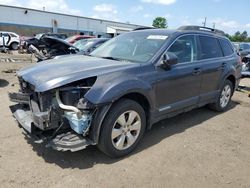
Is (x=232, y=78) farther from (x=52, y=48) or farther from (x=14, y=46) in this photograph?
(x=14, y=46)

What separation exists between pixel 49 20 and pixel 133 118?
1883 inches

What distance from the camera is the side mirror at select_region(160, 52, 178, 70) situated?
4.10 m

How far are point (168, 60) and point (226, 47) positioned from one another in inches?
106

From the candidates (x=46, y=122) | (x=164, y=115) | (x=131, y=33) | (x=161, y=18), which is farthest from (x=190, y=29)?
(x=161, y=18)

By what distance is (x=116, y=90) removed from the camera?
3.50 metres

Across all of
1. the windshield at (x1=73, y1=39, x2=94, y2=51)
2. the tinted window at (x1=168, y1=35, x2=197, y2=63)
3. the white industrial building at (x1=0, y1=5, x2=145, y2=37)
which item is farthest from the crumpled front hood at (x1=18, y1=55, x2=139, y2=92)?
the white industrial building at (x1=0, y1=5, x2=145, y2=37)

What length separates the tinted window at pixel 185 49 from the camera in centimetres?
455

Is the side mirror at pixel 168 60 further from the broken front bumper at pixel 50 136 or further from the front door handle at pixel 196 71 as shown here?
the broken front bumper at pixel 50 136

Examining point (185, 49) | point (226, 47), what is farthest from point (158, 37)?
point (226, 47)

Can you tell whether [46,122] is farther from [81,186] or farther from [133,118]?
[133,118]

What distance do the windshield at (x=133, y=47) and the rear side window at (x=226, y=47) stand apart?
82.3 inches

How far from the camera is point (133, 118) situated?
3857 millimetres

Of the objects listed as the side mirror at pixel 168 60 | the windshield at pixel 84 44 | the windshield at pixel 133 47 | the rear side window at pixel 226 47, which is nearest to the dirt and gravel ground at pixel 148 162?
the side mirror at pixel 168 60

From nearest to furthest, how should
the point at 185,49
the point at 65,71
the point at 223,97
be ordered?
1. the point at 65,71
2. the point at 185,49
3. the point at 223,97
